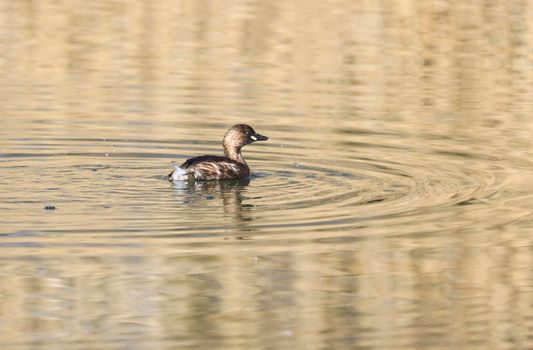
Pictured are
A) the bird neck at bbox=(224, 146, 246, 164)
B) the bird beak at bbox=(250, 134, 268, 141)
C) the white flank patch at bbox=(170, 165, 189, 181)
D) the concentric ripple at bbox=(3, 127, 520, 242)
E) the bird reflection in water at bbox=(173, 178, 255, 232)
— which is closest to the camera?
the concentric ripple at bbox=(3, 127, 520, 242)

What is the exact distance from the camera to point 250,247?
10.3 meters

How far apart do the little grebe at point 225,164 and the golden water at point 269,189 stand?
128 mm

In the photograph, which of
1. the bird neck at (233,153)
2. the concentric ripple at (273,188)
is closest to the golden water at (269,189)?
the concentric ripple at (273,188)

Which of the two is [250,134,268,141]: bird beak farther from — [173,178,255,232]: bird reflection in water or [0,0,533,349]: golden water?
[173,178,255,232]: bird reflection in water

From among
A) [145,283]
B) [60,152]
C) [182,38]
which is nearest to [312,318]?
[145,283]

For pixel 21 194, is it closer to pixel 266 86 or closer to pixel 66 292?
pixel 66 292

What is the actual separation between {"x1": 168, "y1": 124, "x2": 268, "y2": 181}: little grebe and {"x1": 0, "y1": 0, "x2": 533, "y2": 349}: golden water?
13 centimetres

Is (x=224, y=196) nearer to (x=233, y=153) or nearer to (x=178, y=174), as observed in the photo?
(x=178, y=174)

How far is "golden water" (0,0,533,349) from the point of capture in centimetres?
859

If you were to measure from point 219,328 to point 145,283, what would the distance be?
1.05 meters

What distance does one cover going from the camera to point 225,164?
1352 centimetres

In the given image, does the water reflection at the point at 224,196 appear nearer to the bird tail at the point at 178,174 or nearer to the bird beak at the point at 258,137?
the bird tail at the point at 178,174

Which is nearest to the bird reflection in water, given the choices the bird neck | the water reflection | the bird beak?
the water reflection

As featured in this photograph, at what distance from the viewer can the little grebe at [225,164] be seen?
13.1 metres
